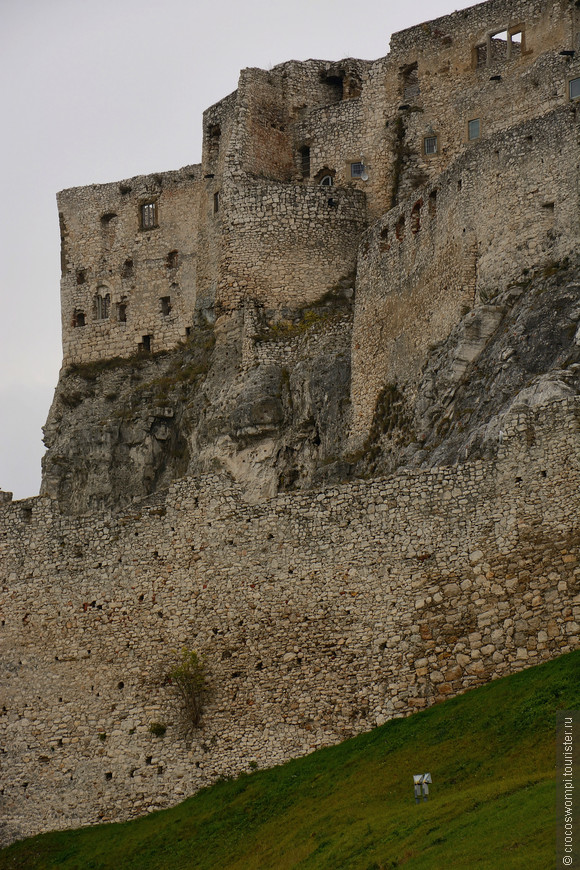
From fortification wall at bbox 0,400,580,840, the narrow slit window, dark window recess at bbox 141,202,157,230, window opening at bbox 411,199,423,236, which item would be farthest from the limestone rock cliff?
the narrow slit window

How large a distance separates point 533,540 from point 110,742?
10.3 meters

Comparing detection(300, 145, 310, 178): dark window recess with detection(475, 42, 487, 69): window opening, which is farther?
detection(300, 145, 310, 178): dark window recess

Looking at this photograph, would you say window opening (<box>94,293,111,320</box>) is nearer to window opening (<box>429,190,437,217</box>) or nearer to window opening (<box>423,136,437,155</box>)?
window opening (<box>423,136,437,155</box>)

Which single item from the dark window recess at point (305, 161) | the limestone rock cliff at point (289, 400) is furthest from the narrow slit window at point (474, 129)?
the dark window recess at point (305, 161)

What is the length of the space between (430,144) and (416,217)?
287 inches

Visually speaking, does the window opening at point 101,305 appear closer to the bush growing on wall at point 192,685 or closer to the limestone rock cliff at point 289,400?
the limestone rock cliff at point 289,400

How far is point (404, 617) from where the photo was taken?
3622 cm

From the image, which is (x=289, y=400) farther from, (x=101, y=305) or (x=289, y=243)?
(x=101, y=305)

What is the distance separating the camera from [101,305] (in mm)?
61250

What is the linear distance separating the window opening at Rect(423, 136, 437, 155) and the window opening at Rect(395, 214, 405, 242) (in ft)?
20.4

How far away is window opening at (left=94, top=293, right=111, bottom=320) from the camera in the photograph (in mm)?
61066

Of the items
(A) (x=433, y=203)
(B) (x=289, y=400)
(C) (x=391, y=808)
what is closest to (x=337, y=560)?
(C) (x=391, y=808)

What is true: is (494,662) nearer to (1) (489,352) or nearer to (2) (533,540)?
(2) (533,540)

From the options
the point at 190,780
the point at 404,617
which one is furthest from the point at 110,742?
the point at 404,617
